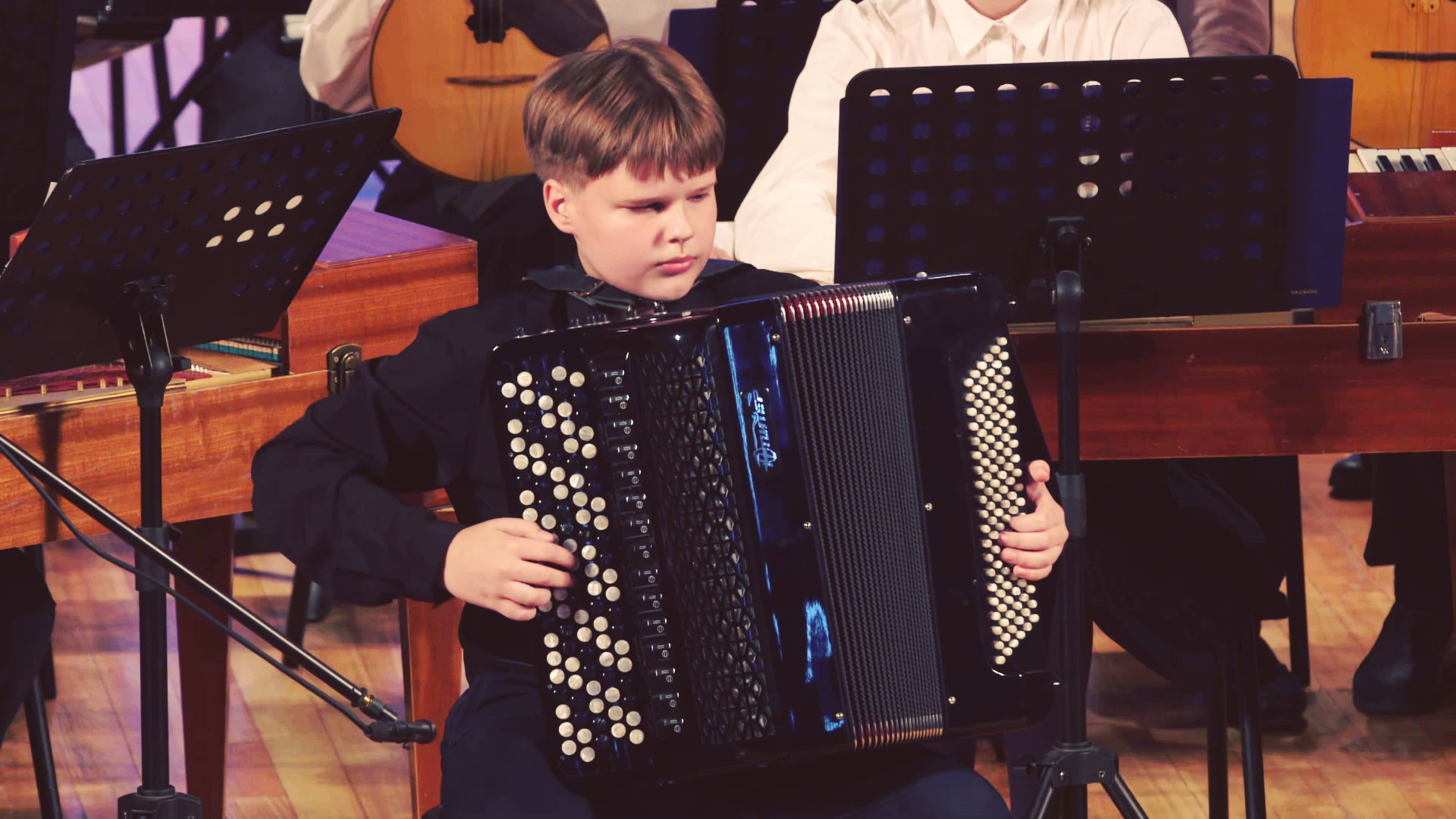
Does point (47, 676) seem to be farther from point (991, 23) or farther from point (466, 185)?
point (991, 23)

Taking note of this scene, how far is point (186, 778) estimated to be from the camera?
89.7 inches

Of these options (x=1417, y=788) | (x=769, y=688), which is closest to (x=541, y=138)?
(x=769, y=688)

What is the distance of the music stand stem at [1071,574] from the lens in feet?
6.36

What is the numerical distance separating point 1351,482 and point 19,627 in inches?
121

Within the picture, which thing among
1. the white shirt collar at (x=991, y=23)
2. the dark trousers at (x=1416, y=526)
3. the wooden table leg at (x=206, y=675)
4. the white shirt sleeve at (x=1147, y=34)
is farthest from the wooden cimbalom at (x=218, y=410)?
the dark trousers at (x=1416, y=526)

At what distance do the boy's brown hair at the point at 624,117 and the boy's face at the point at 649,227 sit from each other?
10 mm

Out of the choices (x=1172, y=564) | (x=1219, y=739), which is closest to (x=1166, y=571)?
(x=1172, y=564)

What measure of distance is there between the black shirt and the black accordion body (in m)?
0.19

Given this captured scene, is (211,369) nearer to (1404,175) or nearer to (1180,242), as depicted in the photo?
(1180,242)

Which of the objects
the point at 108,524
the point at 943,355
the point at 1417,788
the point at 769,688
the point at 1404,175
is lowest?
the point at 1417,788

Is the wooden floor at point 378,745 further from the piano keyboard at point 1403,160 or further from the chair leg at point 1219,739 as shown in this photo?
the piano keyboard at point 1403,160

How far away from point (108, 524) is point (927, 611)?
0.74 m

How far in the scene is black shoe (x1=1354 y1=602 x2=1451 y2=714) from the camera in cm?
291

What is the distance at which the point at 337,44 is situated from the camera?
10.1ft
